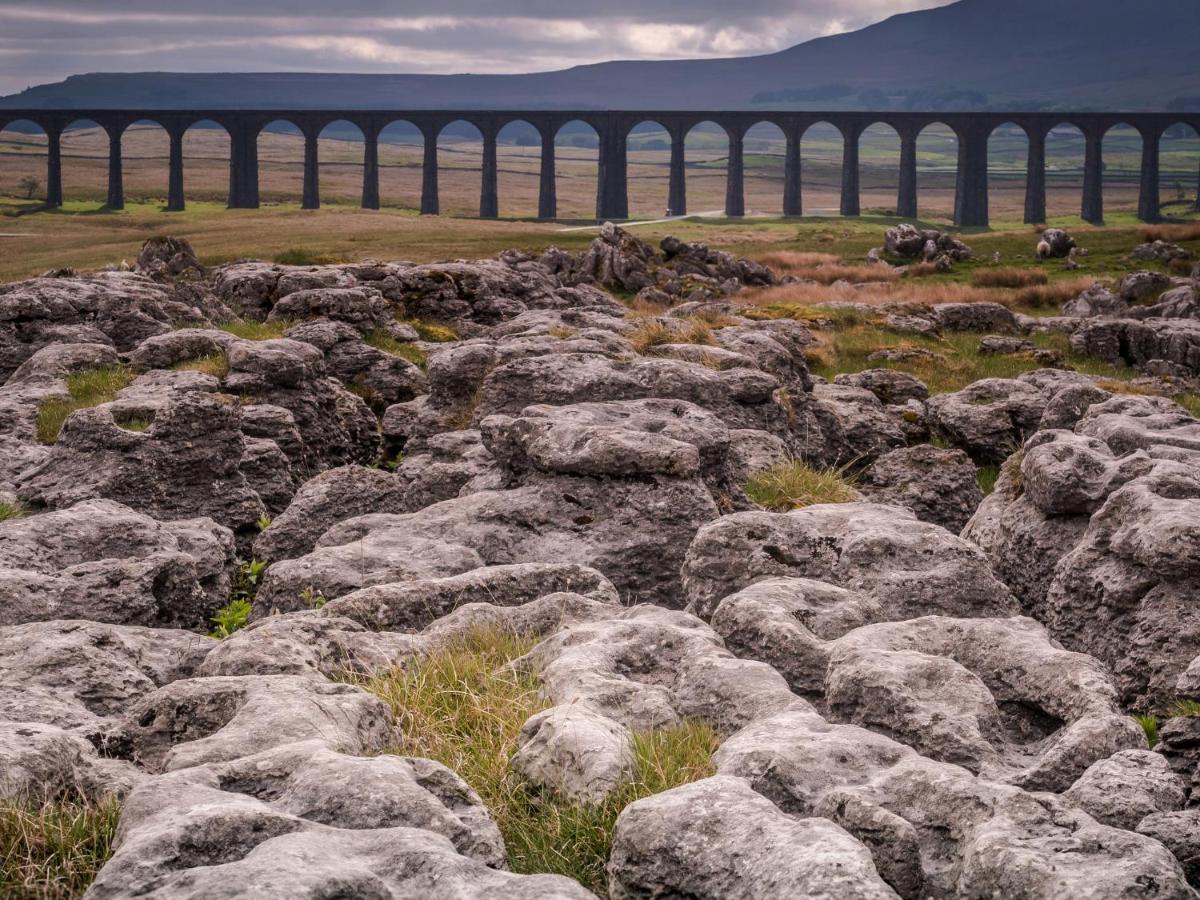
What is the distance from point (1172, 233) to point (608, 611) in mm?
63020

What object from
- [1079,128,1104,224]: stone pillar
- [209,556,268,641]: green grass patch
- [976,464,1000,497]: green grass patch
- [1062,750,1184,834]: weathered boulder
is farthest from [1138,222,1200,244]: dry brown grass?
[1079,128,1104,224]: stone pillar

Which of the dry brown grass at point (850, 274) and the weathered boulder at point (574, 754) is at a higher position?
the dry brown grass at point (850, 274)

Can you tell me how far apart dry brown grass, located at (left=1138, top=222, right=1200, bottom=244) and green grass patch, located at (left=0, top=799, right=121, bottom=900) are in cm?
6394

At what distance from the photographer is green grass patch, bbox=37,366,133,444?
15672 millimetres

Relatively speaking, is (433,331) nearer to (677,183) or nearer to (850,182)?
(677,183)

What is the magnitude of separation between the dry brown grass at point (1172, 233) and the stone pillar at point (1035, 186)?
2717 inches

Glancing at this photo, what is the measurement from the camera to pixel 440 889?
4410mm

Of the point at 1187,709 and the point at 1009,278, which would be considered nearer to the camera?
the point at 1187,709

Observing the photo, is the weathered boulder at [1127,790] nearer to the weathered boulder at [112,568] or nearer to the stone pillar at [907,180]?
the weathered boulder at [112,568]

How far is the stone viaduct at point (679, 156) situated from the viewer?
134m

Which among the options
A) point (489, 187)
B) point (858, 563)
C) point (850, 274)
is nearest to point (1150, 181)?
point (489, 187)

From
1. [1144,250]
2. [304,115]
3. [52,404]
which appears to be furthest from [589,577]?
[304,115]

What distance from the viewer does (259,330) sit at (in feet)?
70.9

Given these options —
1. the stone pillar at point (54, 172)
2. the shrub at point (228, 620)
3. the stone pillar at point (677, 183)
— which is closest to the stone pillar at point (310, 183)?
the stone pillar at point (54, 172)
